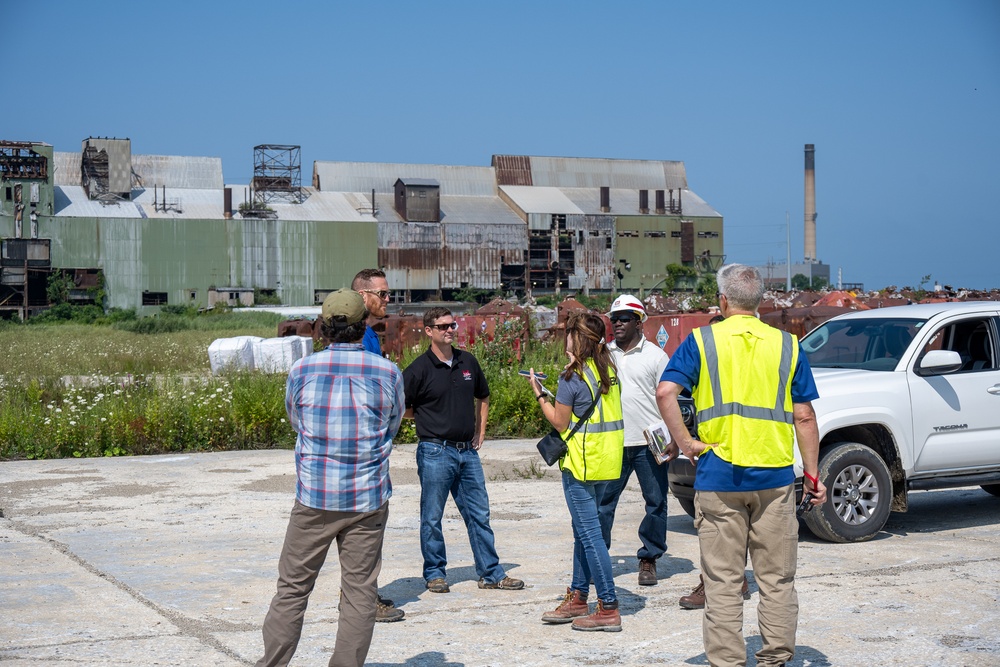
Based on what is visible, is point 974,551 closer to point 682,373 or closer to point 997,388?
point 997,388

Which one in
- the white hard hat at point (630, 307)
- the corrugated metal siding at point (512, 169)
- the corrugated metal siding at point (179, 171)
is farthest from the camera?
the corrugated metal siding at point (512, 169)

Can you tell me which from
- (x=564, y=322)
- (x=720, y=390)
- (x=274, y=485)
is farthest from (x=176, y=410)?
(x=720, y=390)

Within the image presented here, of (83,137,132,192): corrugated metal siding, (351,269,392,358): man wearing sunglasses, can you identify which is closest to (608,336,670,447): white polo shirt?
(351,269,392,358): man wearing sunglasses

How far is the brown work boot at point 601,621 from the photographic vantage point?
630cm

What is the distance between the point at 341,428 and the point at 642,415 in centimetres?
302

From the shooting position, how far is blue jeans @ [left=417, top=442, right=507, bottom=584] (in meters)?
7.41

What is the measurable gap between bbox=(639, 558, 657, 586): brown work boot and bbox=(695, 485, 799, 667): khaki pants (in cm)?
224

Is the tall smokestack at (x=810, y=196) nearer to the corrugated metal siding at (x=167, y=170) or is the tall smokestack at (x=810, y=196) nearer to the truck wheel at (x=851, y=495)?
the corrugated metal siding at (x=167, y=170)

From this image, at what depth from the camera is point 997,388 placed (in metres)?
9.44

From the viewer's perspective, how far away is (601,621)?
630 cm

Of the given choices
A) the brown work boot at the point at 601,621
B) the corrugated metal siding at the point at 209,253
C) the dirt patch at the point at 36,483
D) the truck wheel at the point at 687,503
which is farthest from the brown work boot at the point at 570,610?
the corrugated metal siding at the point at 209,253

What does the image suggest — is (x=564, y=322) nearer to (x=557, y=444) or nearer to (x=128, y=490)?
(x=128, y=490)

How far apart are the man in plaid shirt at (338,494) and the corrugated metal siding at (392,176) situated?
66028mm

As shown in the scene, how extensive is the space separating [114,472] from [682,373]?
944 cm
